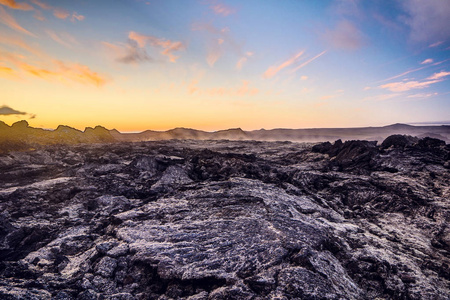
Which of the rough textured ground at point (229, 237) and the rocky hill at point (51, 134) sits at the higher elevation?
the rocky hill at point (51, 134)

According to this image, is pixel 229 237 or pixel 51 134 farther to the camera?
pixel 51 134

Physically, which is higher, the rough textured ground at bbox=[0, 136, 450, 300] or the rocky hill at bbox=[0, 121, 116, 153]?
the rocky hill at bbox=[0, 121, 116, 153]

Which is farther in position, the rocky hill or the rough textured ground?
the rocky hill

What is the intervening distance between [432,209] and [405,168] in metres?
7.63

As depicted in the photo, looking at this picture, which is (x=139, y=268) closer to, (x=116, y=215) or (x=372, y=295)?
(x=116, y=215)

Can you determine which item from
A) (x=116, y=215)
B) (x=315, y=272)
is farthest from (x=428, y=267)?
(x=116, y=215)

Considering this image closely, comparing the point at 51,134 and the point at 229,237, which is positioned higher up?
the point at 51,134

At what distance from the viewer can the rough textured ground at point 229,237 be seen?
730 cm

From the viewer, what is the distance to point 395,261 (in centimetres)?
902

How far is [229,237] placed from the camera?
9086mm

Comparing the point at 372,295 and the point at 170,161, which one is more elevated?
the point at 170,161

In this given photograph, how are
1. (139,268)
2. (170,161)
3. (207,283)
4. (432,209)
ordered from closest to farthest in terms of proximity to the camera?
(207,283) → (139,268) → (432,209) → (170,161)

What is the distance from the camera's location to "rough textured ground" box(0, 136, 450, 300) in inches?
287

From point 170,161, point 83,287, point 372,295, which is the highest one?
point 170,161
